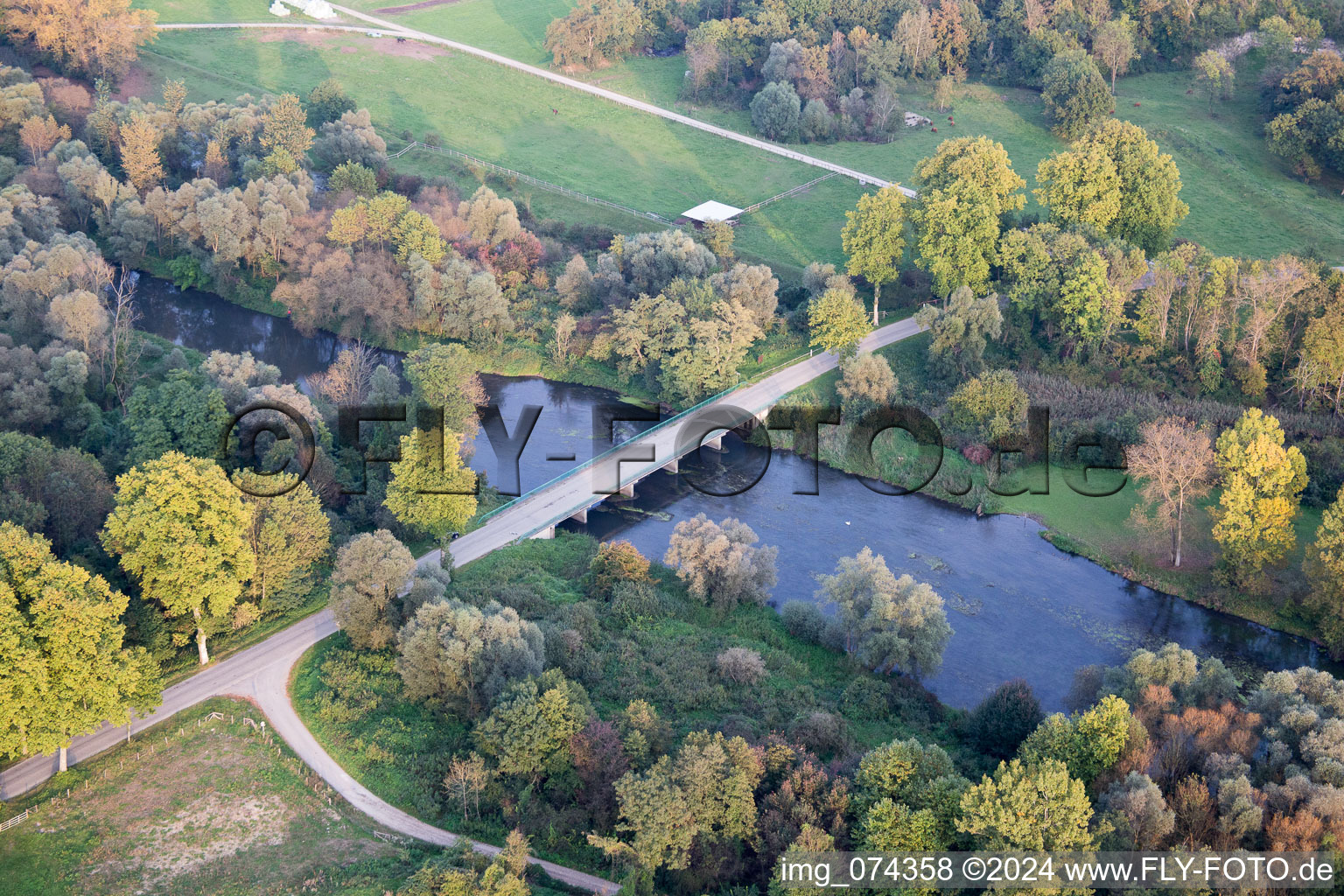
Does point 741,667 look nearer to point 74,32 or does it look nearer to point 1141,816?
point 1141,816

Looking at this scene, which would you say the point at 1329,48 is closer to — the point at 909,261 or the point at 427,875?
the point at 909,261

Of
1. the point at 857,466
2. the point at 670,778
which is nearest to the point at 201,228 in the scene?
the point at 857,466

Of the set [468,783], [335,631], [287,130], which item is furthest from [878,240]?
[468,783]

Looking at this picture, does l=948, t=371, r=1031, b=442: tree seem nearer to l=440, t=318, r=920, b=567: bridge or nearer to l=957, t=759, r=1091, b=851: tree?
l=440, t=318, r=920, b=567: bridge

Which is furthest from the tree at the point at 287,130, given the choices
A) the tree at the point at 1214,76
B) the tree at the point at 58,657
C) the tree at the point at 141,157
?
the tree at the point at 1214,76

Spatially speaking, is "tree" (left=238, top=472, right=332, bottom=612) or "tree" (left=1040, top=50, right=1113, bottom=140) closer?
"tree" (left=238, top=472, right=332, bottom=612)

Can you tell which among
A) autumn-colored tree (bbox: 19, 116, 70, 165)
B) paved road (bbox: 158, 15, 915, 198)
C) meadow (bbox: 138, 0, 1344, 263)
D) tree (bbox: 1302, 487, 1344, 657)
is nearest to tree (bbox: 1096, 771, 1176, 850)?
tree (bbox: 1302, 487, 1344, 657)

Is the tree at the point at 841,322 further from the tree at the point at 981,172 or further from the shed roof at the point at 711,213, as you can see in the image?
the shed roof at the point at 711,213
